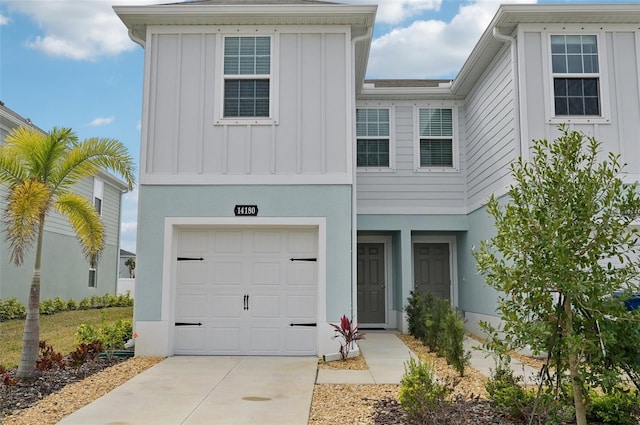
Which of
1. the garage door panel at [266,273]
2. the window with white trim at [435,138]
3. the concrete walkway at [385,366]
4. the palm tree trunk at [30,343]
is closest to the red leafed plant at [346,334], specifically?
the concrete walkway at [385,366]

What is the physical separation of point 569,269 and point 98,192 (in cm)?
2019

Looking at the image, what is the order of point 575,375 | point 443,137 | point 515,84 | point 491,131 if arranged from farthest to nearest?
point 443,137
point 491,131
point 515,84
point 575,375

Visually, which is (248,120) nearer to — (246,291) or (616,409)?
(246,291)

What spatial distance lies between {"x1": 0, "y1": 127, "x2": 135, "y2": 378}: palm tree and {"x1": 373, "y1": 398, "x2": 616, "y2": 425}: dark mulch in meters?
4.74

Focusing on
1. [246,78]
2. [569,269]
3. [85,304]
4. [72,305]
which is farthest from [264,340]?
[85,304]

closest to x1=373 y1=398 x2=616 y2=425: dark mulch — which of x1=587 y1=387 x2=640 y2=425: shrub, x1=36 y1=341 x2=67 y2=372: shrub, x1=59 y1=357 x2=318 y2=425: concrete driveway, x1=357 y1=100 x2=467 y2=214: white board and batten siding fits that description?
x1=587 y1=387 x2=640 y2=425: shrub

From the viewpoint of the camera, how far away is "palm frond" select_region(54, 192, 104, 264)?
8.14 meters

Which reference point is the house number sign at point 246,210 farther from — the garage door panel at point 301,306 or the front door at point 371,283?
the front door at point 371,283

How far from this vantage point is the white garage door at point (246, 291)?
31.1 feet

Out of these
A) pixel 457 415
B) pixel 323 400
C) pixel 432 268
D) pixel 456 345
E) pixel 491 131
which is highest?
pixel 491 131

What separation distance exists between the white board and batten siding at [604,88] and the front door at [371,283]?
5491 mm

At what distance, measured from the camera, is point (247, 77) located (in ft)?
32.2

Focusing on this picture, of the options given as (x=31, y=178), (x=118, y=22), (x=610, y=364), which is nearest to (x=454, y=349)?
(x=610, y=364)

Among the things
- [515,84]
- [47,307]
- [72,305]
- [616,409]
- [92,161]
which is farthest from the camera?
[72,305]
